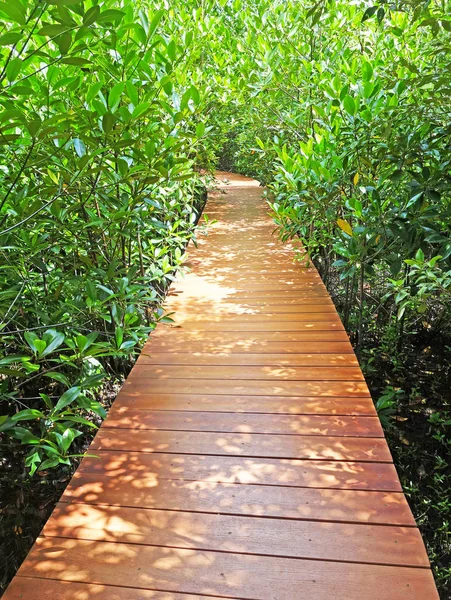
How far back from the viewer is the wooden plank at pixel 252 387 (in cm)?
234

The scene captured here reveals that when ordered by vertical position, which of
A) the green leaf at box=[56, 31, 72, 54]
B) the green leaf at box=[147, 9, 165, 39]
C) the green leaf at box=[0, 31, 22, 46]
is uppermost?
the green leaf at box=[147, 9, 165, 39]

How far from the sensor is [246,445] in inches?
78.0

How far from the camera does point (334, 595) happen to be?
1338 mm

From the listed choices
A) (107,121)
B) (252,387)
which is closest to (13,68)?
(107,121)

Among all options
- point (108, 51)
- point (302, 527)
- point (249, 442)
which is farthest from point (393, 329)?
point (108, 51)

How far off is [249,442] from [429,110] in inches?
79.6

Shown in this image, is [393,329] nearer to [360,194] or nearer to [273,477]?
[360,194]

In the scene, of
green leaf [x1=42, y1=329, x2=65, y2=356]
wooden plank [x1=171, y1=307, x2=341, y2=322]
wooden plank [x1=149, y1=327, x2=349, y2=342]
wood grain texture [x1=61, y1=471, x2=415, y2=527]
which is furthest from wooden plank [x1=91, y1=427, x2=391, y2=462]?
wooden plank [x1=171, y1=307, x2=341, y2=322]

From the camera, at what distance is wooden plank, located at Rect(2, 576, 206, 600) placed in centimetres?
136

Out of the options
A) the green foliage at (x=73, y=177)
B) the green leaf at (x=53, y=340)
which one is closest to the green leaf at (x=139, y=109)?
the green foliage at (x=73, y=177)

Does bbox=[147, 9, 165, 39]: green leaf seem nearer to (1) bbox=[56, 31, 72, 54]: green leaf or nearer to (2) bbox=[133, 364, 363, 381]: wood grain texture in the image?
(1) bbox=[56, 31, 72, 54]: green leaf

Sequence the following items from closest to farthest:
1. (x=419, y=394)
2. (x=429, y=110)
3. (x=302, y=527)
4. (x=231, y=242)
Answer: (x=302, y=527), (x=429, y=110), (x=419, y=394), (x=231, y=242)

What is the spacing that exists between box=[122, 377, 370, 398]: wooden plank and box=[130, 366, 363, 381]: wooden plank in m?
0.04

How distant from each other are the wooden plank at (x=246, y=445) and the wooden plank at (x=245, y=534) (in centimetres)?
34
